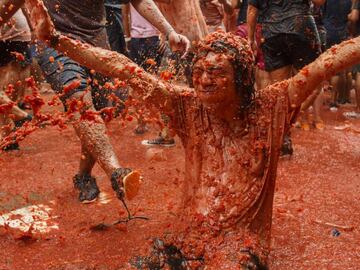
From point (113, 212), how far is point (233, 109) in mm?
1451

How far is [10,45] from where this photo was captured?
5.35 m

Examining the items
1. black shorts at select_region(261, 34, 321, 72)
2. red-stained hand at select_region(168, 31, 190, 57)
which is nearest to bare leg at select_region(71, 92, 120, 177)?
red-stained hand at select_region(168, 31, 190, 57)

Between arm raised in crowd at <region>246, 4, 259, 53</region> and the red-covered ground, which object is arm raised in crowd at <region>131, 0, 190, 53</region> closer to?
the red-covered ground

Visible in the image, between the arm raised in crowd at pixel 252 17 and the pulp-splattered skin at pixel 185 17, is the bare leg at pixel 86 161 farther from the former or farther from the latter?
the arm raised in crowd at pixel 252 17

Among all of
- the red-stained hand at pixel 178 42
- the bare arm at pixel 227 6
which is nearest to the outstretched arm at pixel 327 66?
the red-stained hand at pixel 178 42

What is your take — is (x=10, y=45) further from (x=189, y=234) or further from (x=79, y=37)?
(x=189, y=234)

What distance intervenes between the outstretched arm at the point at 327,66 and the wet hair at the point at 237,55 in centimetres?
25

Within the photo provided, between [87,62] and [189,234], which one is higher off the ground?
[87,62]

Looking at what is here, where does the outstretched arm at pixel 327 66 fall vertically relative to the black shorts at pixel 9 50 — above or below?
above

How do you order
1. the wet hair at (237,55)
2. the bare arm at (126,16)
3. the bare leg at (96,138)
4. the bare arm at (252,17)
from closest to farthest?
the wet hair at (237,55), the bare leg at (96,138), the bare arm at (252,17), the bare arm at (126,16)

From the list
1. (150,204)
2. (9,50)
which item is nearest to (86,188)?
(150,204)

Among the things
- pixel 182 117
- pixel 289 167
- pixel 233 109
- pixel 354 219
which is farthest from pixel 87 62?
pixel 289 167

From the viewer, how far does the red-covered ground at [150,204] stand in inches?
121

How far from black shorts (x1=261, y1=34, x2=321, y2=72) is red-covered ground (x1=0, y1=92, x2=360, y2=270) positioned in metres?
1.00
